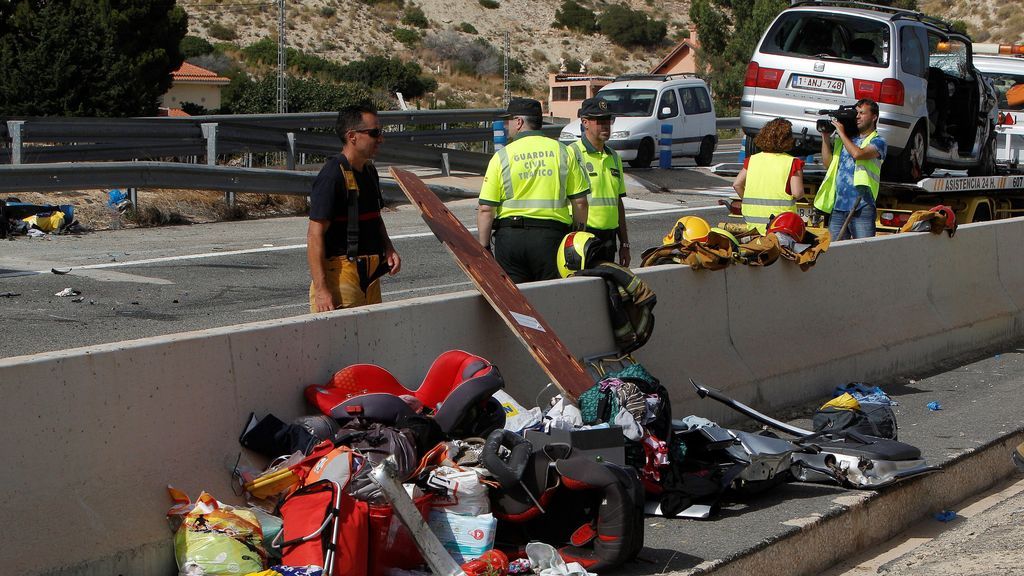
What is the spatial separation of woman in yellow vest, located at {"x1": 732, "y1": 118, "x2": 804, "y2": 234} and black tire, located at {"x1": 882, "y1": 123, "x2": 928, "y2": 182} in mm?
4845

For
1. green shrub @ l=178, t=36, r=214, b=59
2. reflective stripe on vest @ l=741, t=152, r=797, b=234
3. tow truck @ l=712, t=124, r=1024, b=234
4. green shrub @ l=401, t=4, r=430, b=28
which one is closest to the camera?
reflective stripe on vest @ l=741, t=152, r=797, b=234

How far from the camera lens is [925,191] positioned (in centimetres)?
1314

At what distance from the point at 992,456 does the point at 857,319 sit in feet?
6.01

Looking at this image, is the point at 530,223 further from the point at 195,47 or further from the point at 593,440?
the point at 195,47

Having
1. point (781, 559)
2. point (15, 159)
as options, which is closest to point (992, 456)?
point (781, 559)

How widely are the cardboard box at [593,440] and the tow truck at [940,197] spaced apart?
22.1ft

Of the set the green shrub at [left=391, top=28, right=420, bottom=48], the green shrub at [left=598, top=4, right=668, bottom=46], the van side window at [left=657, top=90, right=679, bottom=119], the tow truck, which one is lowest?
the tow truck

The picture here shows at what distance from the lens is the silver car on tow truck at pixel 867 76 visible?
A: 13898 mm

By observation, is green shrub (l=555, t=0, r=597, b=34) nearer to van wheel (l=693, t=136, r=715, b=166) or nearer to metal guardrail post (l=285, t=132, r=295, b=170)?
van wheel (l=693, t=136, r=715, b=166)

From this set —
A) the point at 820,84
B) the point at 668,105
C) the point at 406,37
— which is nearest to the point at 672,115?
the point at 668,105

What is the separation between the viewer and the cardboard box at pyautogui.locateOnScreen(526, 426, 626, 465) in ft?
17.7

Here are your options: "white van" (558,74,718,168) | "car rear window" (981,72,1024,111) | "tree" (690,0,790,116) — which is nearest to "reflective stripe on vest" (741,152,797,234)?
"car rear window" (981,72,1024,111)

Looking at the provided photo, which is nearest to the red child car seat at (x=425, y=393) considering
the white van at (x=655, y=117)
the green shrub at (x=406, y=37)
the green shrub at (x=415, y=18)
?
the white van at (x=655, y=117)

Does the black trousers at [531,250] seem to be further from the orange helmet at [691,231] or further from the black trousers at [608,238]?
the orange helmet at [691,231]
